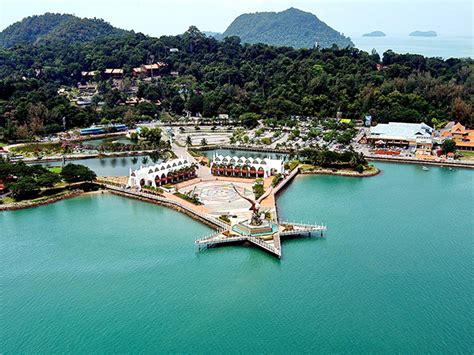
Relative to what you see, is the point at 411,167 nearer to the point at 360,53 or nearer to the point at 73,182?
the point at 73,182

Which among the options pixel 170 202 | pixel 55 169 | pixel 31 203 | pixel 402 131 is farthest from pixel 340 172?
pixel 55 169

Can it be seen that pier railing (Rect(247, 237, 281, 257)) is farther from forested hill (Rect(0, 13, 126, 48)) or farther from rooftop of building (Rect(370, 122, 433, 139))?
forested hill (Rect(0, 13, 126, 48))

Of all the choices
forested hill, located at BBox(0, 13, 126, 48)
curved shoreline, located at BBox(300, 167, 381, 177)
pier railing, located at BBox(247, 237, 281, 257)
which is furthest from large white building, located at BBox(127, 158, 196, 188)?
forested hill, located at BBox(0, 13, 126, 48)

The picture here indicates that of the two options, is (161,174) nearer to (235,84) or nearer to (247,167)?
(247,167)

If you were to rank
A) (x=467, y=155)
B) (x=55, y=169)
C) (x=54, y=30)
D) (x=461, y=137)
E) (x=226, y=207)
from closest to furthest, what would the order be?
(x=226, y=207)
(x=55, y=169)
(x=467, y=155)
(x=461, y=137)
(x=54, y=30)

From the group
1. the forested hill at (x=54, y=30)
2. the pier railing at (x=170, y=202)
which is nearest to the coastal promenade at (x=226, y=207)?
the pier railing at (x=170, y=202)

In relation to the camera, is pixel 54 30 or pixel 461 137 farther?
pixel 54 30

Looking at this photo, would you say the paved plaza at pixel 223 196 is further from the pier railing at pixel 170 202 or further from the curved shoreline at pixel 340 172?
the curved shoreline at pixel 340 172
